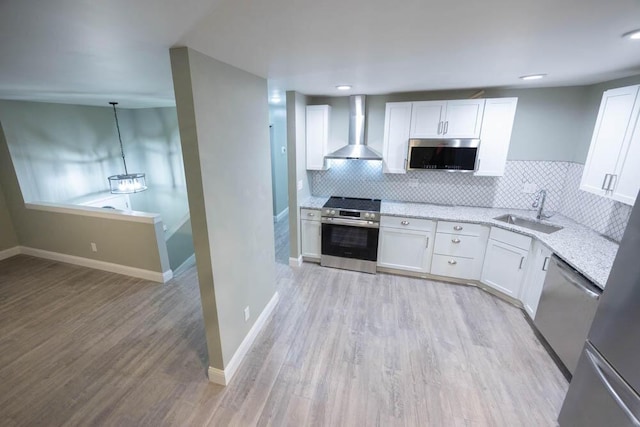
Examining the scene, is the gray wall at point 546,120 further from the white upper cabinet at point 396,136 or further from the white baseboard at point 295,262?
the white baseboard at point 295,262

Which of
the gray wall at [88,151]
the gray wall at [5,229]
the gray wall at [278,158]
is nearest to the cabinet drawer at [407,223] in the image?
the gray wall at [278,158]

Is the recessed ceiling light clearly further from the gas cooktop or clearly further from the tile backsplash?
the gas cooktop

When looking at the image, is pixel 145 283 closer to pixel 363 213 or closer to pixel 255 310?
pixel 255 310

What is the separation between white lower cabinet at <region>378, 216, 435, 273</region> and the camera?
3389mm

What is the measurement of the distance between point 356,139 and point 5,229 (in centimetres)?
551

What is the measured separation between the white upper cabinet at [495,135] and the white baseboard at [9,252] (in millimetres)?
6951

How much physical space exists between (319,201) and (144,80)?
8.16ft

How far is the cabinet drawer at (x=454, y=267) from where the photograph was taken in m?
3.33

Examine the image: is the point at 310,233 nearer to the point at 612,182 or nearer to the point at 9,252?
the point at 612,182

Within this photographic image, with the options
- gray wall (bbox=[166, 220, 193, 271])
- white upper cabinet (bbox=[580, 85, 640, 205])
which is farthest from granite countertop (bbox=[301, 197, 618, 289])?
gray wall (bbox=[166, 220, 193, 271])

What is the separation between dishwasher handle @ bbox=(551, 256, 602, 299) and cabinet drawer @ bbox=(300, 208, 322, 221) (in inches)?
101

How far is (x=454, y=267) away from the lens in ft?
11.1

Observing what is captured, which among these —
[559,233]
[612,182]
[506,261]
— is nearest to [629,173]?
[612,182]

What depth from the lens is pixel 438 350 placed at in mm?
2428
